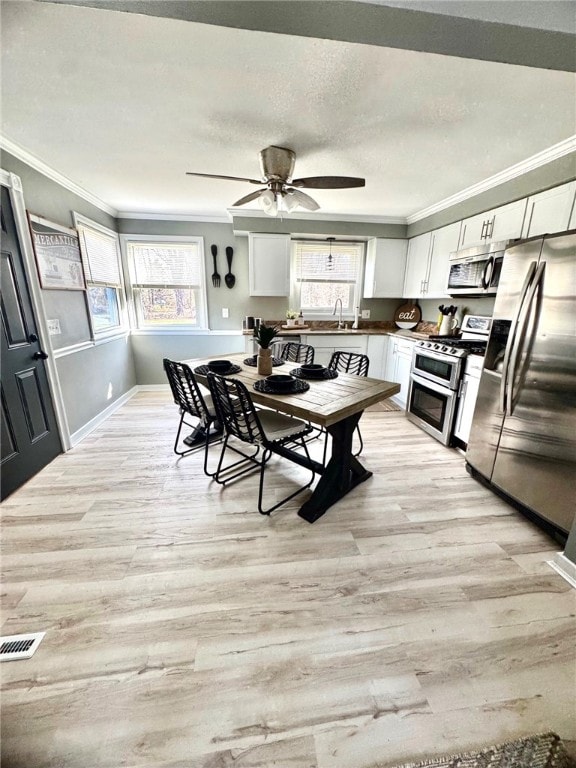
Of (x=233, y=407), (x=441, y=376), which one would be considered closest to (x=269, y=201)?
(x=233, y=407)

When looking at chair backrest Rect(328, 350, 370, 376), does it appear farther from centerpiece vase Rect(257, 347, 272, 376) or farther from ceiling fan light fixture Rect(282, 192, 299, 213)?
ceiling fan light fixture Rect(282, 192, 299, 213)

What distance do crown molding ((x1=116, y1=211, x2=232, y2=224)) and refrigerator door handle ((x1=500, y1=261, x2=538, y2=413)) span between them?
3.54m

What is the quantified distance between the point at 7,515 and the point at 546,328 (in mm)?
3592

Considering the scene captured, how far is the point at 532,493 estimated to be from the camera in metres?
1.88

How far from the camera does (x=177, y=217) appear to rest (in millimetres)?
4043

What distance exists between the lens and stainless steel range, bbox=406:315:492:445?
8.97 ft

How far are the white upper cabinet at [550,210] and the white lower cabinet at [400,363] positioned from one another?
1.43 metres

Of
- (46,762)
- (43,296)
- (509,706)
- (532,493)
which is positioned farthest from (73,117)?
(532,493)

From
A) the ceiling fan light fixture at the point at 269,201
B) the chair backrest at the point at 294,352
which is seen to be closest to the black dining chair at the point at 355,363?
the chair backrest at the point at 294,352

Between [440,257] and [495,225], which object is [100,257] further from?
[495,225]

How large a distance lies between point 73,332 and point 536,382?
12.8ft

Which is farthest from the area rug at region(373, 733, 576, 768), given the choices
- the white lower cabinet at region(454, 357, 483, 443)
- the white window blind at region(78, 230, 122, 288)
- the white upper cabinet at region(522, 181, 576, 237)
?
the white window blind at region(78, 230, 122, 288)

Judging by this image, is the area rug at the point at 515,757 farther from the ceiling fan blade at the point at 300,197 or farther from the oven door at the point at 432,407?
the ceiling fan blade at the point at 300,197

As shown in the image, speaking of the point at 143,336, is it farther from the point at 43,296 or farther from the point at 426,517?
the point at 426,517
